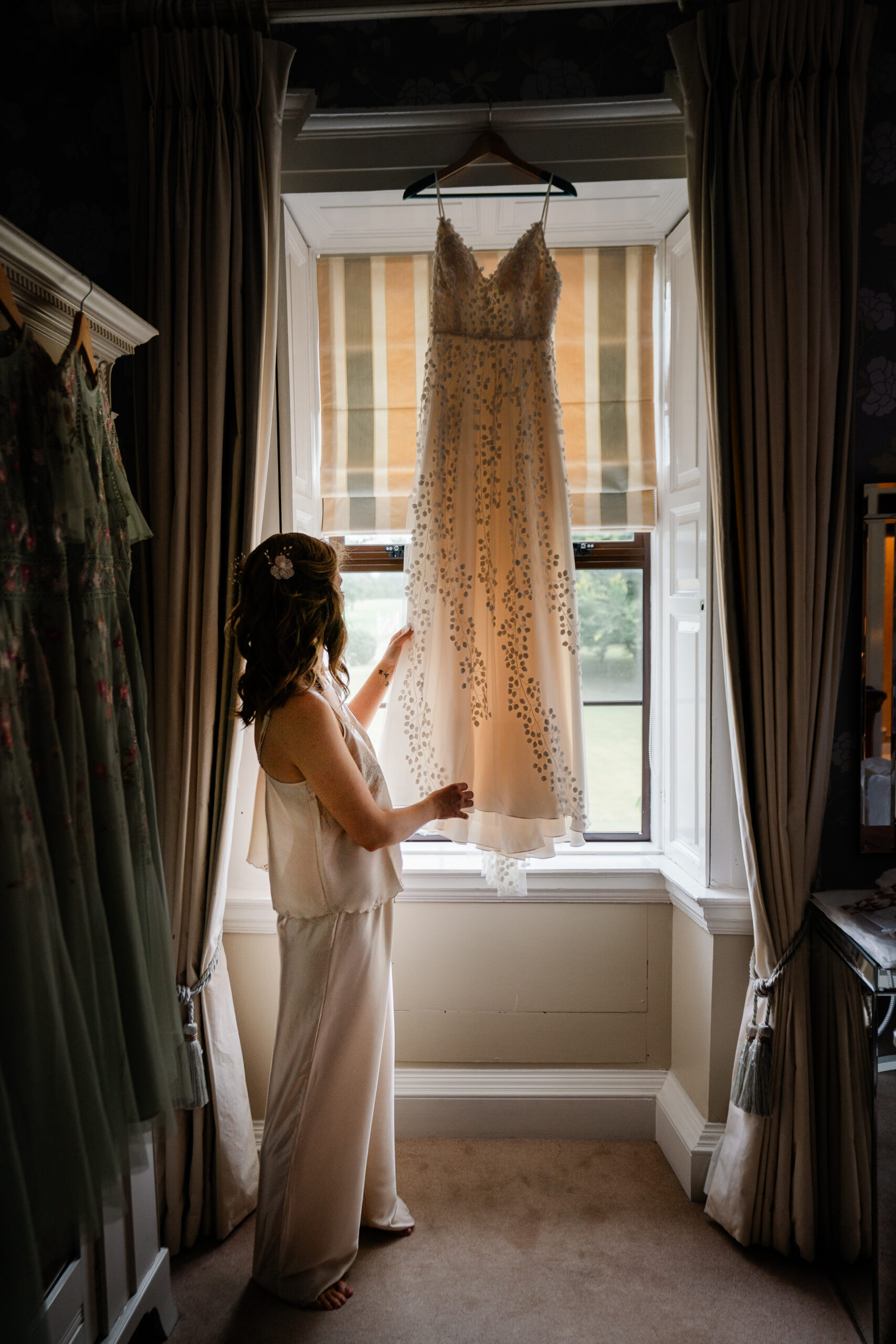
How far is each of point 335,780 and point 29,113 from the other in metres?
1.85

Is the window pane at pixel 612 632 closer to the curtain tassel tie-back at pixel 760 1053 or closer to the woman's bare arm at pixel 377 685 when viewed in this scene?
the woman's bare arm at pixel 377 685

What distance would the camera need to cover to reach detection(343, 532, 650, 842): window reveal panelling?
255 cm

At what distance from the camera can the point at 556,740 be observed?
1.94 m

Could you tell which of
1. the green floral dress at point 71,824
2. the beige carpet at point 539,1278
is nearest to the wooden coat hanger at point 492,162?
the green floral dress at point 71,824

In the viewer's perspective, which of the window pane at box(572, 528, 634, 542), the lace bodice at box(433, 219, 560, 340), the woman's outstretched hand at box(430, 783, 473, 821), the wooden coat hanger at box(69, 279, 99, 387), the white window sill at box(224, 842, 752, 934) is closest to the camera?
the wooden coat hanger at box(69, 279, 99, 387)

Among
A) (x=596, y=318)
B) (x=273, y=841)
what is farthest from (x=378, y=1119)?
(x=596, y=318)

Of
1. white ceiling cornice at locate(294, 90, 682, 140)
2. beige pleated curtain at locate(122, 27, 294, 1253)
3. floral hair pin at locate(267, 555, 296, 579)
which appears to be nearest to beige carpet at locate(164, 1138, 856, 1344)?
beige pleated curtain at locate(122, 27, 294, 1253)

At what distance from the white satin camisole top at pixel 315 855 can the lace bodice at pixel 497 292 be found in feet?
3.03

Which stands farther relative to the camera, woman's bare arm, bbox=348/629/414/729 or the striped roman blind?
the striped roman blind

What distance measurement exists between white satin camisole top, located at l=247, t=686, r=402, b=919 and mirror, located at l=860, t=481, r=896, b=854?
1198 mm

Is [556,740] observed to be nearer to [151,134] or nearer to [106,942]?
[106,942]

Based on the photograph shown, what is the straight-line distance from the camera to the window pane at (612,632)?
2545 millimetres

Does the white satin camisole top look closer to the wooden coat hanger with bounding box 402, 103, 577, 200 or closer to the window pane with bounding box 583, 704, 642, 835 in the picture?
the window pane with bounding box 583, 704, 642, 835

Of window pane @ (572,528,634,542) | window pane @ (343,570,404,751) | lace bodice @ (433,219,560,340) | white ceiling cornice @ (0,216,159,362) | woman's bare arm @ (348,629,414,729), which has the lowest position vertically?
woman's bare arm @ (348,629,414,729)
